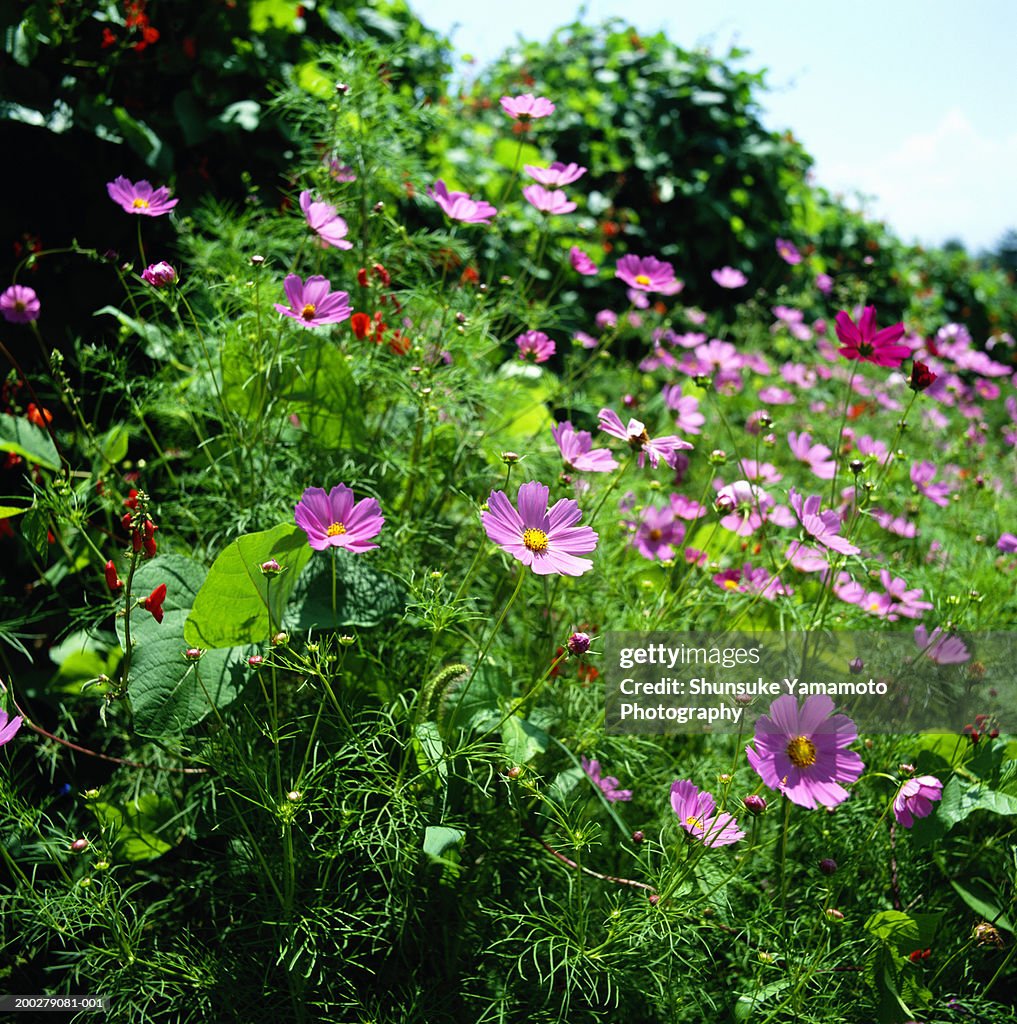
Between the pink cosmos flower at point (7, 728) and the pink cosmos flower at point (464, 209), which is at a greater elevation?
the pink cosmos flower at point (464, 209)

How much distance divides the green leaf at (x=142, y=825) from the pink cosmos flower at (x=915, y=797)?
0.92m

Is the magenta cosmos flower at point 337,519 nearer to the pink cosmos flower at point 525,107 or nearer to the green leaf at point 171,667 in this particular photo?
the green leaf at point 171,667

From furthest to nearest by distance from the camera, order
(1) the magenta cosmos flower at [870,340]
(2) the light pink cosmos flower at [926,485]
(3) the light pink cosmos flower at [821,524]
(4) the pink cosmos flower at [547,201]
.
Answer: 1. (2) the light pink cosmos flower at [926,485]
2. (4) the pink cosmos flower at [547,201]
3. (1) the magenta cosmos flower at [870,340]
4. (3) the light pink cosmos flower at [821,524]

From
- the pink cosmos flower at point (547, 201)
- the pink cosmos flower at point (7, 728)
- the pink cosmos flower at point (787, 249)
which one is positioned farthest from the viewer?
the pink cosmos flower at point (787, 249)

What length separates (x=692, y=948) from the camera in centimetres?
108

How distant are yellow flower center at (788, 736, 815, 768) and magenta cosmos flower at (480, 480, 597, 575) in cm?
32

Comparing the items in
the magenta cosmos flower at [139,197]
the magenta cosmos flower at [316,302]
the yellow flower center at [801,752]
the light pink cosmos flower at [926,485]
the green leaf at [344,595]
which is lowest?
the light pink cosmos flower at [926,485]

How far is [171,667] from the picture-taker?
1064mm

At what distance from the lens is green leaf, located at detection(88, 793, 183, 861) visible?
44.3 inches

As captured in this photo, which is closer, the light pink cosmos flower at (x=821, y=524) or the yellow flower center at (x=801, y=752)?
the yellow flower center at (x=801, y=752)

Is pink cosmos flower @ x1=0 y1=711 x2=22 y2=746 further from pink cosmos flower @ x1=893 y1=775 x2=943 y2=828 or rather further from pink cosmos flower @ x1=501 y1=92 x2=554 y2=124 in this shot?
pink cosmos flower @ x1=501 y1=92 x2=554 y2=124

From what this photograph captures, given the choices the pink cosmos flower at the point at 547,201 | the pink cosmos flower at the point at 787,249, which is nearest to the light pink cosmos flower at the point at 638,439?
the pink cosmos flower at the point at 547,201

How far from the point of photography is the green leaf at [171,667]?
1033 millimetres

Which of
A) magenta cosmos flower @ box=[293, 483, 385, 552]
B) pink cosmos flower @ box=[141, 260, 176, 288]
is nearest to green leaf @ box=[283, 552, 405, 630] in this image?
magenta cosmos flower @ box=[293, 483, 385, 552]
